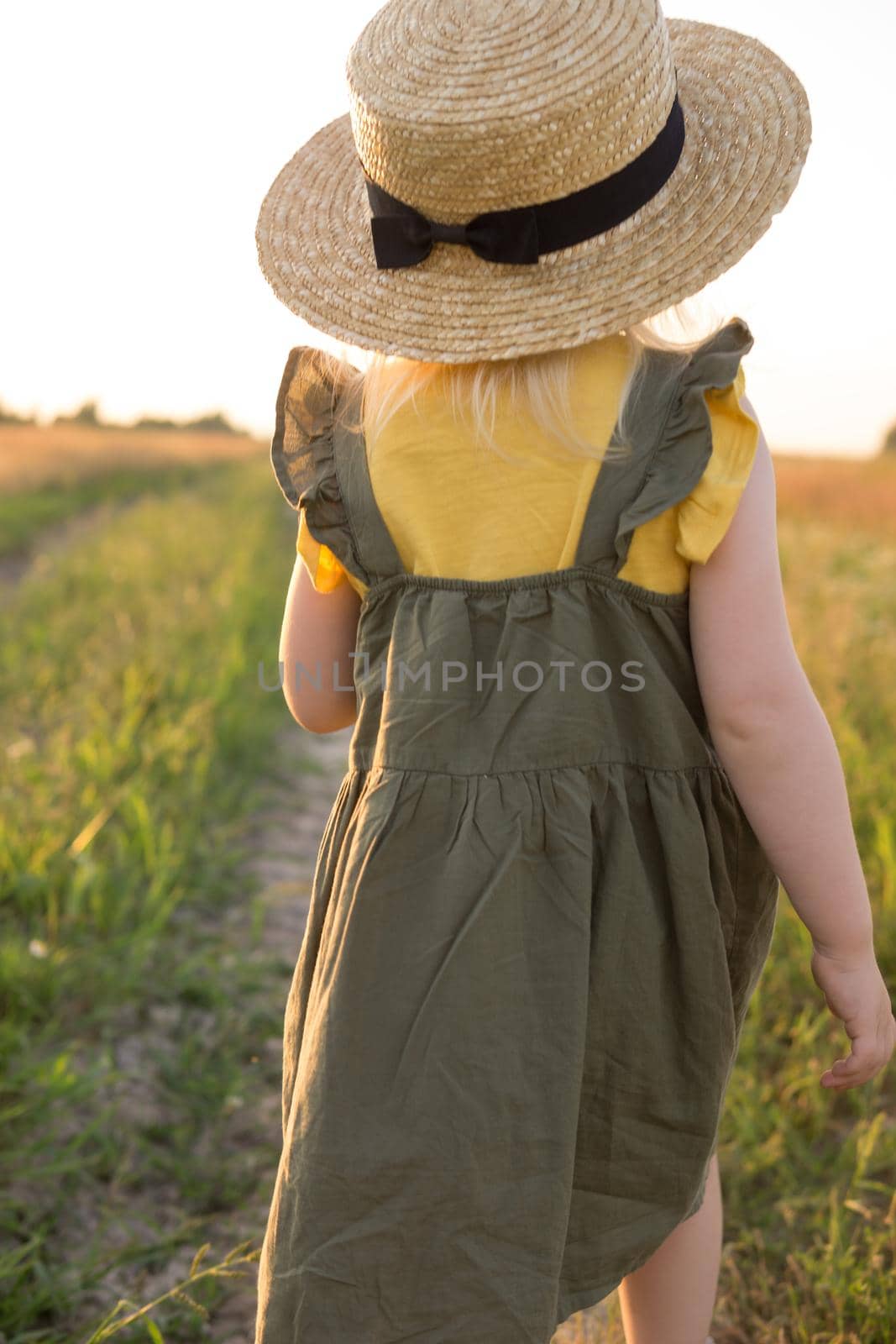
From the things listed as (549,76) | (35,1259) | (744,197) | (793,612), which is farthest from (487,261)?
(793,612)

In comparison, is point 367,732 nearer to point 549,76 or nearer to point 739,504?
point 739,504

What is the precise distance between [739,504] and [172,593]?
4.88 meters

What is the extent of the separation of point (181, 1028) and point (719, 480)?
1.82 meters

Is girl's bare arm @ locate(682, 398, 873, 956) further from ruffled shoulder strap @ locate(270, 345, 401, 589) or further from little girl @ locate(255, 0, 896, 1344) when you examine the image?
ruffled shoulder strap @ locate(270, 345, 401, 589)

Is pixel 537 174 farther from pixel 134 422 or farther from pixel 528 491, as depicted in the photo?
pixel 134 422

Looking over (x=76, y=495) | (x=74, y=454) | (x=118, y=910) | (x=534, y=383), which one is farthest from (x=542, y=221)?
(x=74, y=454)

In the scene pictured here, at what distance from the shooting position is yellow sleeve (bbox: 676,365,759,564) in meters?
1.13

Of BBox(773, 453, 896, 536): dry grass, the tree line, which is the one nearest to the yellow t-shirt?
BBox(773, 453, 896, 536): dry grass

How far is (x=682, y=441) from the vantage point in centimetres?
115

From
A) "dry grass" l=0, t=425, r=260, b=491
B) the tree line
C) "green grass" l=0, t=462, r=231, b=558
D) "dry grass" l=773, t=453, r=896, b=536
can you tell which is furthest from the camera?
the tree line

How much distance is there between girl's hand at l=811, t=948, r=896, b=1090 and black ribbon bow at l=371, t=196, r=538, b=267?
822 mm

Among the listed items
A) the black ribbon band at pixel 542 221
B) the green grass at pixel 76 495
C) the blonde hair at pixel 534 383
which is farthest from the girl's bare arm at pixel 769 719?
the green grass at pixel 76 495

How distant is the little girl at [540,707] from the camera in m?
1.14

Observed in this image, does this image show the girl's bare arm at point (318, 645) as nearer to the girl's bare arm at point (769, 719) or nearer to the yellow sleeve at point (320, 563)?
the yellow sleeve at point (320, 563)
